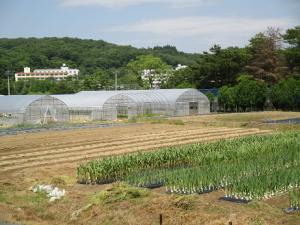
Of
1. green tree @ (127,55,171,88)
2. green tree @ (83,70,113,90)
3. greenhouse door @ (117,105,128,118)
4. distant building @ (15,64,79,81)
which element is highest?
distant building @ (15,64,79,81)

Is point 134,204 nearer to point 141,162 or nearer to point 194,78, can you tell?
point 141,162

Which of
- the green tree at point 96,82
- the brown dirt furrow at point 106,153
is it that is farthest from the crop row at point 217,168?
the green tree at point 96,82

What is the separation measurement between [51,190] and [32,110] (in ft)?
77.3

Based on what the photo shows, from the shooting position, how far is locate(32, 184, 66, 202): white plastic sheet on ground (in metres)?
11.1

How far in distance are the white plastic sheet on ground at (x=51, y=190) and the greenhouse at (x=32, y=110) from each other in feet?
74.1

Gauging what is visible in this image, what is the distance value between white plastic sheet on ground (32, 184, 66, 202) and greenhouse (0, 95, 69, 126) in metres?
22.6

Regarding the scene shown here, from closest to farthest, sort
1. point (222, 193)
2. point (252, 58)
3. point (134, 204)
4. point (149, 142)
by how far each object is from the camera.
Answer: point (134, 204)
point (222, 193)
point (149, 142)
point (252, 58)

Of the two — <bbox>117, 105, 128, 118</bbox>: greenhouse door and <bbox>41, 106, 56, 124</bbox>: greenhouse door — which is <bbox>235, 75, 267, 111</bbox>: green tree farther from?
<bbox>41, 106, 56, 124</bbox>: greenhouse door

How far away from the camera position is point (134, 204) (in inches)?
378

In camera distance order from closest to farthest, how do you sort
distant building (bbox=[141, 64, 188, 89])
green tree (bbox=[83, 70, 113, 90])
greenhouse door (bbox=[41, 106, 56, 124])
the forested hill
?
greenhouse door (bbox=[41, 106, 56, 124])
green tree (bbox=[83, 70, 113, 90])
distant building (bbox=[141, 64, 188, 89])
the forested hill

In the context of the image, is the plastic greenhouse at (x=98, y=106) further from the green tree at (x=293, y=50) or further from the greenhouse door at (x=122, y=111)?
the green tree at (x=293, y=50)

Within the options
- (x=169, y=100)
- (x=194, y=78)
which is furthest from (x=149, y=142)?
(x=194, y=78)

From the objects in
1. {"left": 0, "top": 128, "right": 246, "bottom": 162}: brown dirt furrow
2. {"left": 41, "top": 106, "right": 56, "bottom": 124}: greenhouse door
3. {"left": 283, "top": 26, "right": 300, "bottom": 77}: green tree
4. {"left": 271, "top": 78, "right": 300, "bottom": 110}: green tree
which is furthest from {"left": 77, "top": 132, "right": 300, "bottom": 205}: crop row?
{"left": 283, "top": 26, "right": 300, "bottom": 77}: green tree

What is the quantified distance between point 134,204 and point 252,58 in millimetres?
47834
